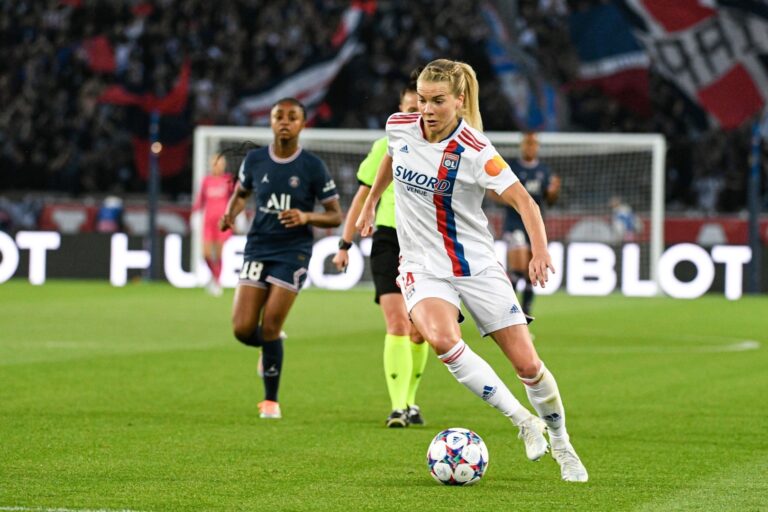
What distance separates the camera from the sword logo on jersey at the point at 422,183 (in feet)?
20.9

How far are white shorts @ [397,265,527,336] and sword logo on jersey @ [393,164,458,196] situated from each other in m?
0.38

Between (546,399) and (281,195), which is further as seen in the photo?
(281,195)

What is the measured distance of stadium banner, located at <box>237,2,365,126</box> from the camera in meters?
30.5

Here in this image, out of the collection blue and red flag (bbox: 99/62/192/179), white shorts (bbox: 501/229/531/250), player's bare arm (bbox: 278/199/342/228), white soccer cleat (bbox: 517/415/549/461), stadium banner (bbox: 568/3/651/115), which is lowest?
white soccer cleat (bbox: 517/415/549/461)

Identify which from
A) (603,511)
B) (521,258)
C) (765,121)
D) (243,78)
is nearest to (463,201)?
(603,511)

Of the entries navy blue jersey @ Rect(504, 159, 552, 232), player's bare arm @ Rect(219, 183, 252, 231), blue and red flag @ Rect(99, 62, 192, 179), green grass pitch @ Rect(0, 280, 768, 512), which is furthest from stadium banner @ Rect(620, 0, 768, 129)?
player's bare arm @ Rect(219, 183, 252, 231)

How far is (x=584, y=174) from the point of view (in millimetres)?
26250

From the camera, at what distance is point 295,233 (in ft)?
30.1

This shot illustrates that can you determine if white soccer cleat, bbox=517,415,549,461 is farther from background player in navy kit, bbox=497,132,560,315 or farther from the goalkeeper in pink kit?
A: the goalkeeper in pink kit

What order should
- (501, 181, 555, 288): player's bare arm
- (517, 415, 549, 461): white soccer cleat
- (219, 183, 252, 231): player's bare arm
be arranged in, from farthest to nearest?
(219, 183, 252, 231): player's bare arm < (517, 415, 549, 461): white soccer cleat < (501, 181, 555, 288): player's bare arm

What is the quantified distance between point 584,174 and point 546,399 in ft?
66.5

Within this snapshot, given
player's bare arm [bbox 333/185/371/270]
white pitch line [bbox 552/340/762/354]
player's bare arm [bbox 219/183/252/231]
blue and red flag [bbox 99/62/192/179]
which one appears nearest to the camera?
player's bare arm [bbox 333/185/371/270]

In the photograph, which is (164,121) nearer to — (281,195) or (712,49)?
(712,49)

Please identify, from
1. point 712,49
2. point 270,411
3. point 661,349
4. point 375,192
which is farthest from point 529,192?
point 712,49
